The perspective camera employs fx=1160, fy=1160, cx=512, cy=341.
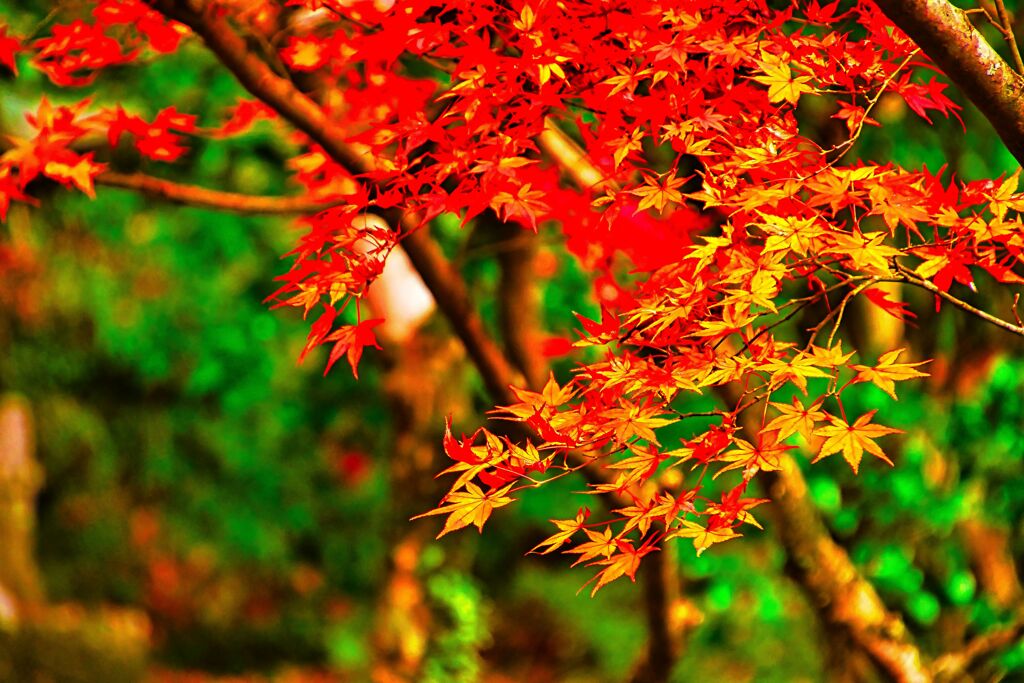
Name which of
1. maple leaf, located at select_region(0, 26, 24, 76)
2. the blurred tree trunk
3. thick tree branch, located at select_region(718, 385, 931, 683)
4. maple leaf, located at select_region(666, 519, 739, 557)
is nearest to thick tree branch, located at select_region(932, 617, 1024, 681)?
thick tree branch, located at select_region(718, 385, 931, 683)

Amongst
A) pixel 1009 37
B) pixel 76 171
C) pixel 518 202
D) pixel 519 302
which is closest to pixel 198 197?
pixel 76 171

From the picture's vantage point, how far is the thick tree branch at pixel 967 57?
153cm

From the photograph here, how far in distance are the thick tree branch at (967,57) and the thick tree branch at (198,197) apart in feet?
6.39

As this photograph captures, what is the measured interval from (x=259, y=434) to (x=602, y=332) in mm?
6066

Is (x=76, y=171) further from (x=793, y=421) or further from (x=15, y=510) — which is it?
(x=15, y=510)

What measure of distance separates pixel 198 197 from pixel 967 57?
219 cm

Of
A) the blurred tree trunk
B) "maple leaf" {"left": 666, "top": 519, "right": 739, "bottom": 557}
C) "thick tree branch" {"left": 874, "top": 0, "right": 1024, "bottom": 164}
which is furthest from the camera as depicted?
the blurred tree trunk

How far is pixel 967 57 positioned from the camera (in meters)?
1.58

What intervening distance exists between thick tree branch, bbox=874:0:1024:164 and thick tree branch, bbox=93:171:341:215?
6.39ft

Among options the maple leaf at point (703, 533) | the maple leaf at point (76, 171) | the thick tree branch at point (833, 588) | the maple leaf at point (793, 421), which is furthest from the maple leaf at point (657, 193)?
the thick tree branch at point (833, 588)

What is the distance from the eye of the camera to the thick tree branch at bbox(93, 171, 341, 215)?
2.94m

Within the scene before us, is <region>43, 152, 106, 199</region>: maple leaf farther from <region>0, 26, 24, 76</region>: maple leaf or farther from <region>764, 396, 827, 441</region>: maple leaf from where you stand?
<region>764, 396, 827, 441</region>: maple leaf

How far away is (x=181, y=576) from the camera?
943cm

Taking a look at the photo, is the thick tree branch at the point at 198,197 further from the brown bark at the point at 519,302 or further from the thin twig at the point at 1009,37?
the thin twig at the point at 1009,37
